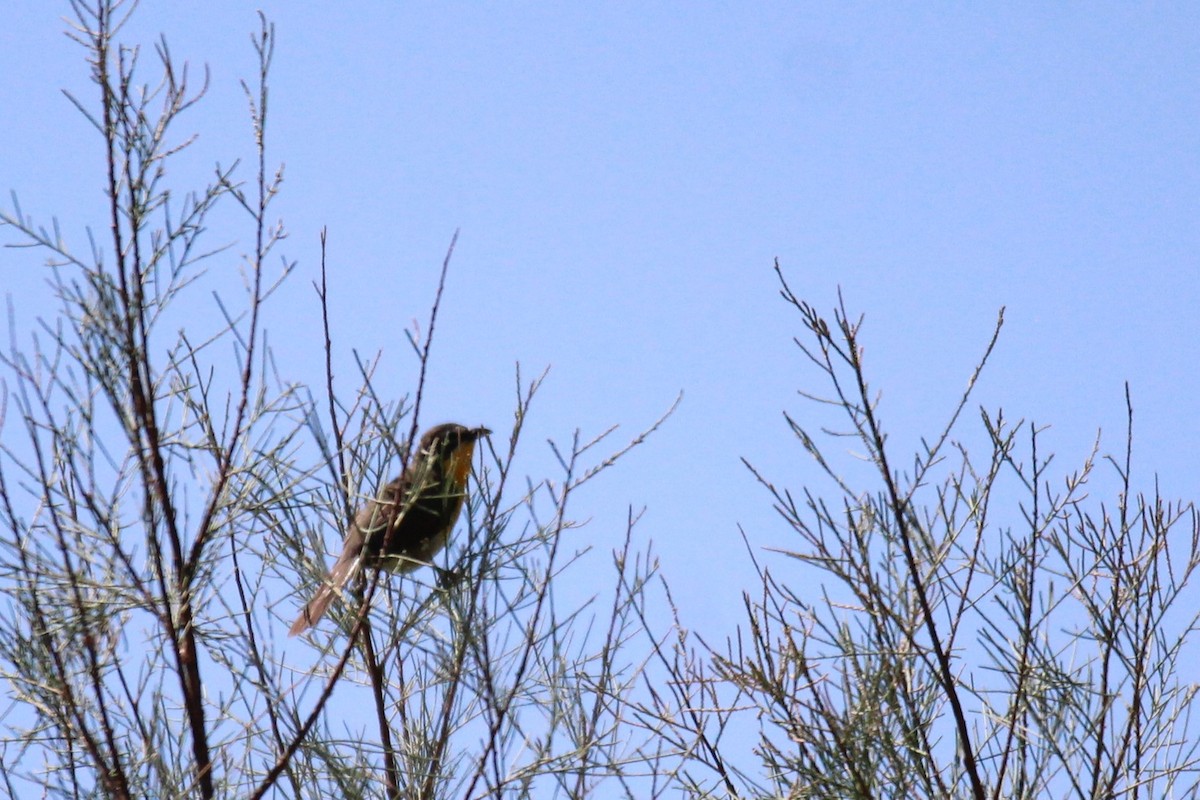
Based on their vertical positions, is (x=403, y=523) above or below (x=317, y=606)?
above

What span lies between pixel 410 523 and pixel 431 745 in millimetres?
1687

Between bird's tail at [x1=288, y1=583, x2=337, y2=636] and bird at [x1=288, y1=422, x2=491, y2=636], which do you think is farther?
bird's tail at [x1=288, y1=583, x2=337, y2=636]

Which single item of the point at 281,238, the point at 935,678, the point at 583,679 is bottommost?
the point at 935,678

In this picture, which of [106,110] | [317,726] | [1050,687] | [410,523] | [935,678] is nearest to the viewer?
[935,678]

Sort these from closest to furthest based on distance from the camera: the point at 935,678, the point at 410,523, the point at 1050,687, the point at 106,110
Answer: the point at 935,678, the point at 1050,687, the point at 106,110, the point at 410,523

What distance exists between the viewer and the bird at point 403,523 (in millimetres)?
3539

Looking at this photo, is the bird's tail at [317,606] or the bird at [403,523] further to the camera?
the bird's tail at [317,606]

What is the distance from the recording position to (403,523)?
18.0ft

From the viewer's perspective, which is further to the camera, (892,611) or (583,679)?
(583,679)

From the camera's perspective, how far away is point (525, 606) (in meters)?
4.25

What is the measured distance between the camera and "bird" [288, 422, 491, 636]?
354cm

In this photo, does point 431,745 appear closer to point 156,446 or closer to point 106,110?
point 156,446

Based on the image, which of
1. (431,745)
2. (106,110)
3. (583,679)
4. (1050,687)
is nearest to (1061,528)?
(1050,687)

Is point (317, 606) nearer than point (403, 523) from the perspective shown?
Yes
